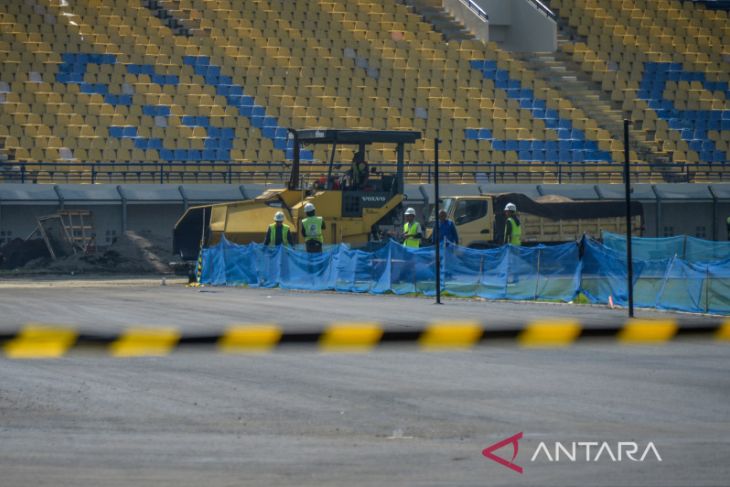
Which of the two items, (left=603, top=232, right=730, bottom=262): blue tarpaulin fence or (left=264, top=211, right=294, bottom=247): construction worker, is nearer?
(left=603, top=232, right=730, bottom=262): blue tarpaulin fence

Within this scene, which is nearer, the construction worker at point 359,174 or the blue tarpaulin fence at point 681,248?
the blue tarpaulin fence at point 681,248

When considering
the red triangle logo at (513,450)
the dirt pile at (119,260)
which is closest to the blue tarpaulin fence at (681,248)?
the red triangle logo at (513,450)

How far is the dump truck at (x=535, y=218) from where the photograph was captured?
110ft

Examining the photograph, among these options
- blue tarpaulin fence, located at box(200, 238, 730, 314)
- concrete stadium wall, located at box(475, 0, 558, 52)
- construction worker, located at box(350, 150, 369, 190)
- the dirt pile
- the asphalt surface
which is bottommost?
the dirt pile

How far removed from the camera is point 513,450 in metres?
8.97

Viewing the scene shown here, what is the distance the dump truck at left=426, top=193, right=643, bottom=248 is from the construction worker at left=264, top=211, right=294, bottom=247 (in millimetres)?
4225

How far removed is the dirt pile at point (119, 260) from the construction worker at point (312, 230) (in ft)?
Result: 31.7

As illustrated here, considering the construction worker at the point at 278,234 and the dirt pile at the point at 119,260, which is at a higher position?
the construction worker at the point at 278,234

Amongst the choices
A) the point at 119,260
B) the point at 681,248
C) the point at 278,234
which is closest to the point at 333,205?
the point at 278,234

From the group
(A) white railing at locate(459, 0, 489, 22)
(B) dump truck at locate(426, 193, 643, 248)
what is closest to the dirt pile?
(B) dump truck at locate(426, 193, 643, 248)

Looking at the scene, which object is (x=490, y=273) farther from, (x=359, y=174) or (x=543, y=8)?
(x=543, y=8)

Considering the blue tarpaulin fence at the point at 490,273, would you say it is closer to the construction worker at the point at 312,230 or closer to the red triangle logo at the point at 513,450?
the construction worker at the point at 312,230

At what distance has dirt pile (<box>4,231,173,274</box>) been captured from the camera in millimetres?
37625

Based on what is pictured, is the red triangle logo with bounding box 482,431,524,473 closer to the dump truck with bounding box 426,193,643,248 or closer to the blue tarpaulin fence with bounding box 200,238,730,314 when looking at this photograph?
the blue tarpaulin fence with bounding box 200,238,730,314
